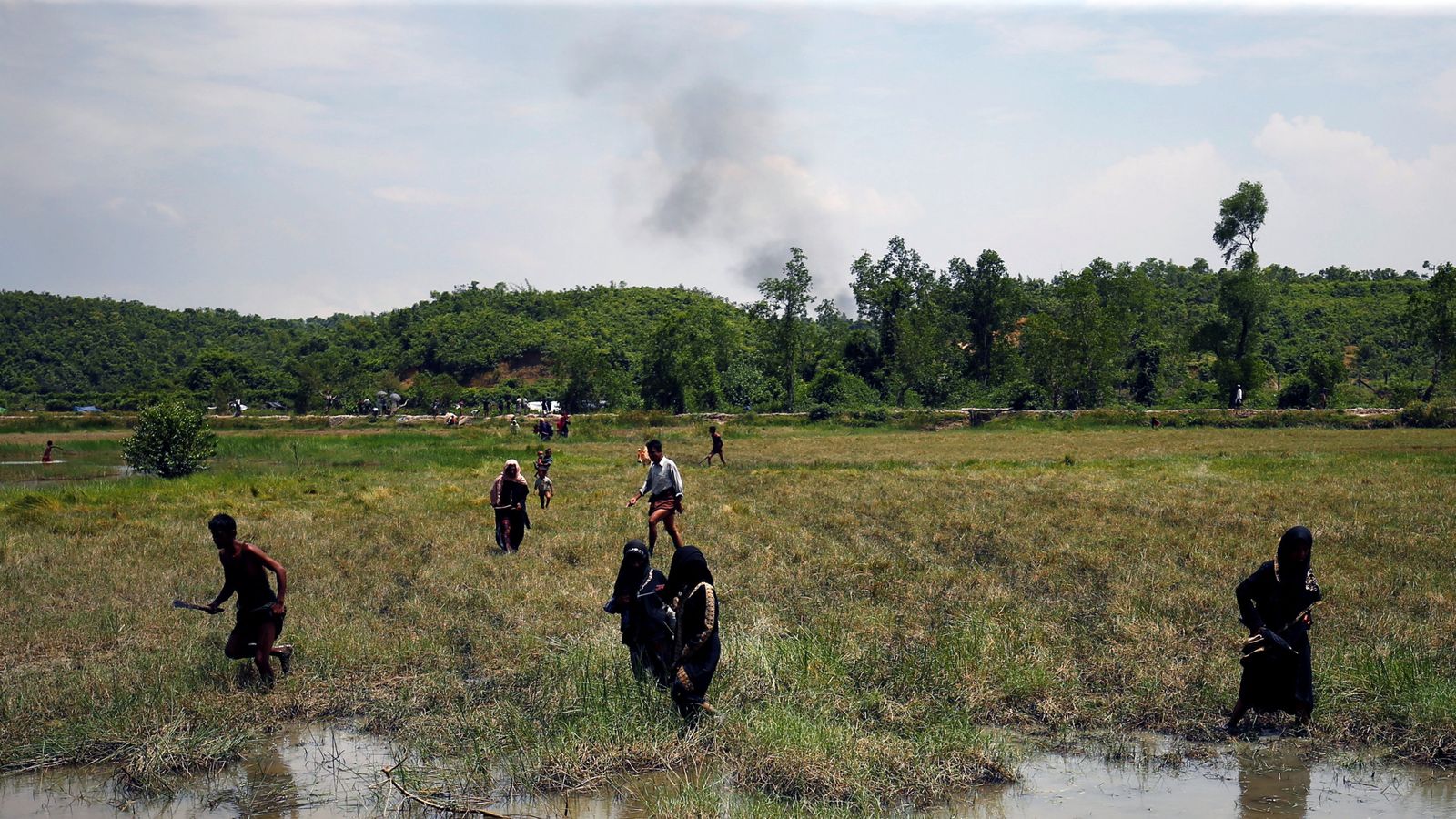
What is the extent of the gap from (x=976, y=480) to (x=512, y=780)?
22.0m

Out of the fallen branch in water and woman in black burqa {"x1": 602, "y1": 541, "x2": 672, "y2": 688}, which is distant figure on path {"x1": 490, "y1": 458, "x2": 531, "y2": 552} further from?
the fallen branch in water

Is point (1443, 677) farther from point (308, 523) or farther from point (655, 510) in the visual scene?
point (308, 523)

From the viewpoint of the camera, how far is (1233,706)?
837 centimetres

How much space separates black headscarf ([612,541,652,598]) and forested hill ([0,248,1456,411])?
210ft

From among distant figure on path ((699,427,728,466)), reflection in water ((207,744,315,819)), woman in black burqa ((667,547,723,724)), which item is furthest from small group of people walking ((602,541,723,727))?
distant figure on path ((699,427,728,466))

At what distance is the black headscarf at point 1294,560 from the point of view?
775cm

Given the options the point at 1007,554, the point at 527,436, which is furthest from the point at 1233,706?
the point at 527,436

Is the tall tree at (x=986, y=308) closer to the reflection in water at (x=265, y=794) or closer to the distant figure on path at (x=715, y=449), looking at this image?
the distant figure on path at (x=715, y=449)

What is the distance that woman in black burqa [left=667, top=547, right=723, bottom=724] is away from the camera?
25.1 ft

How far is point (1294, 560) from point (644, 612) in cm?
478

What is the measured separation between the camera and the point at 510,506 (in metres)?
16.3

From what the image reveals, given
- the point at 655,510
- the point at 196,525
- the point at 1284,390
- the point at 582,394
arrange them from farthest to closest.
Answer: the point at 582,394, the point at 1284,390, the point at 196,525, the point at 655,510

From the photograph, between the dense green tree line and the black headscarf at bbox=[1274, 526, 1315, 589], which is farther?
the dense green tree line

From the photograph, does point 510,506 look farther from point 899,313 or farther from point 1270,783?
point 899,313
